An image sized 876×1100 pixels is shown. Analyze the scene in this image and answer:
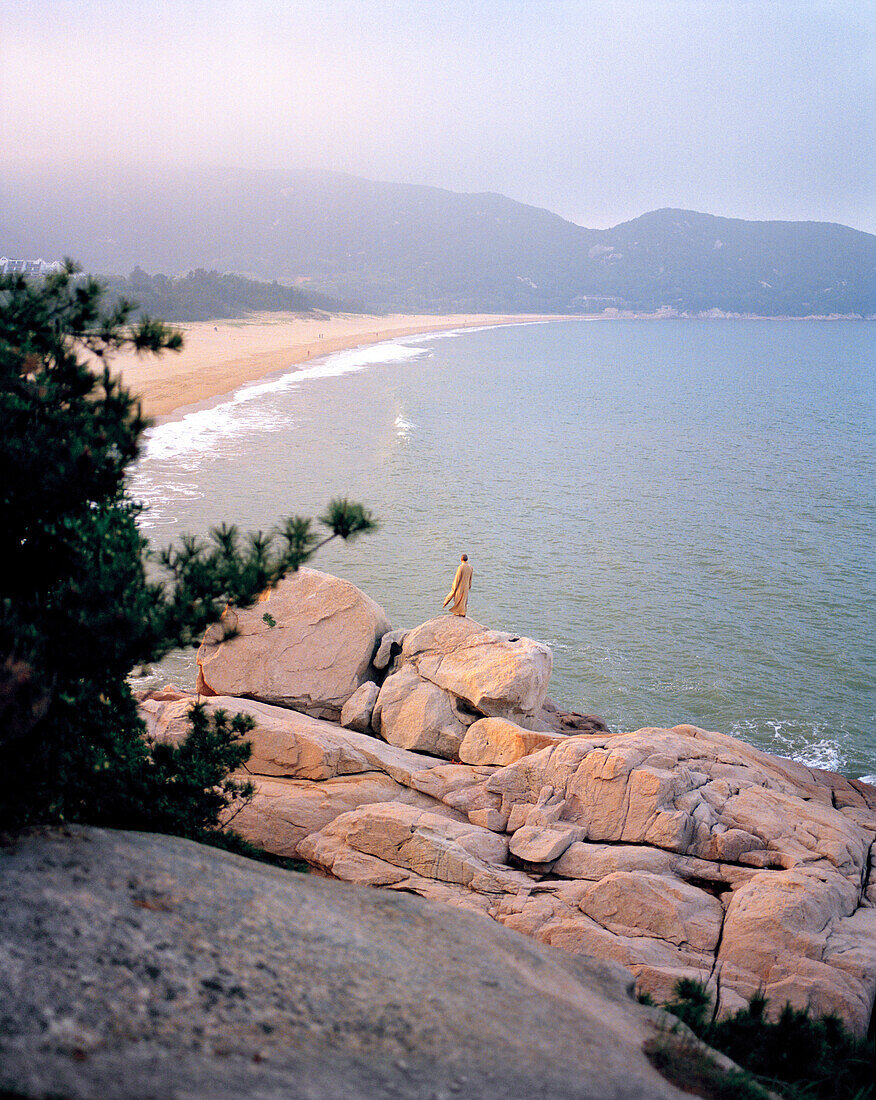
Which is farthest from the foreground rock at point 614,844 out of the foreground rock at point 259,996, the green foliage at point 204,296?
the green foliage at point 204,296

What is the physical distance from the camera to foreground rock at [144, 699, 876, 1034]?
9.21 meters

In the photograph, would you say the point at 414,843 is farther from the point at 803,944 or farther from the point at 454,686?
the point at 454,686

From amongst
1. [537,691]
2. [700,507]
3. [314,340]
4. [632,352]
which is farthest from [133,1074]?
[632,352]

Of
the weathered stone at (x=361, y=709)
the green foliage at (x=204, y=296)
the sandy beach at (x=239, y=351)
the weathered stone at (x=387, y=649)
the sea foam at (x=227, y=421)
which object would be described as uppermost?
the green foliage at (x=204, y=296)

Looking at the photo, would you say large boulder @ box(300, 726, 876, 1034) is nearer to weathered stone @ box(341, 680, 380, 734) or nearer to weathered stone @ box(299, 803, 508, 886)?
weathered stone @ box(299, 803, 508, 886)

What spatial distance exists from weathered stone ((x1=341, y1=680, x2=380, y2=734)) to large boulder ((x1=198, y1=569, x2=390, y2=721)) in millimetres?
295

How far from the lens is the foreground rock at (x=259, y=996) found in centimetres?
458

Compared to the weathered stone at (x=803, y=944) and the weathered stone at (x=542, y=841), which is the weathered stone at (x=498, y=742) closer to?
the weathered stone at (x=542, y=841)

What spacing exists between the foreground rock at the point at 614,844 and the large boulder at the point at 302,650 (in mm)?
1489

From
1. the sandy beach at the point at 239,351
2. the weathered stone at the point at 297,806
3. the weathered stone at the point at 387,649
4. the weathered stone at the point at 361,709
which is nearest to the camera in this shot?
the weathered stone at the point at 297,806

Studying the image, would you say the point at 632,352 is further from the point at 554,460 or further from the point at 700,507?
the point at 700,507

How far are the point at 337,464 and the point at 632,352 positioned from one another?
99860 mm

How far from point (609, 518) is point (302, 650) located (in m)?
23.3

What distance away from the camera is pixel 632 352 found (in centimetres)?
13075
